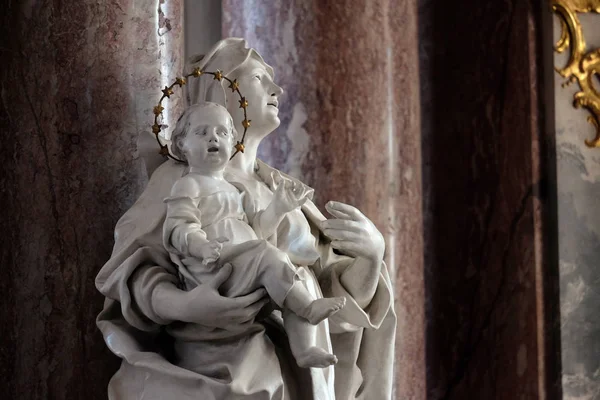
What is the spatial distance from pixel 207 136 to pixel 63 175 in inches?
29.8

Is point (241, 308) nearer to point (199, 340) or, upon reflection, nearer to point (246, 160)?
point (199, 340)

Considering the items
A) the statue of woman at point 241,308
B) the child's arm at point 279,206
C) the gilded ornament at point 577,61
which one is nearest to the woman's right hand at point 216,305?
the statue of woman at point 241,308

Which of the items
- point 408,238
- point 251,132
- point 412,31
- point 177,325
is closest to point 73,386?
point 177,325

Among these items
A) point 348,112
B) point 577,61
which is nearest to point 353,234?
point 348,112

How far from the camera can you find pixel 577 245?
15.6 feet

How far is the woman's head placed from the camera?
3361 mm

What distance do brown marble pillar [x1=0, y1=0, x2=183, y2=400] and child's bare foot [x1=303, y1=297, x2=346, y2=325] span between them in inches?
36.8

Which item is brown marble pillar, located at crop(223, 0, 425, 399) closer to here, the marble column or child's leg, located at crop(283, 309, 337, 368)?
the marble column

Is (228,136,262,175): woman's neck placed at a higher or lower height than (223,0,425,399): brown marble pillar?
lower

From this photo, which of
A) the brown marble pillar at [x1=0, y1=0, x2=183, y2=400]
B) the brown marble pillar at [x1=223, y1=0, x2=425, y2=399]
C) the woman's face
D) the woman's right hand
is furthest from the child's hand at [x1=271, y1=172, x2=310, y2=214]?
the brown marble pillar at [x1=223, y1=0, x2=425, y2=399]

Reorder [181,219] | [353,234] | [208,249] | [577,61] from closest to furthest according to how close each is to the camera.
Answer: [208,249] < [181,219] < [353,234] < [577,61]

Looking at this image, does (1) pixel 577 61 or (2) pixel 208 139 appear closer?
(2) pixel 208 139

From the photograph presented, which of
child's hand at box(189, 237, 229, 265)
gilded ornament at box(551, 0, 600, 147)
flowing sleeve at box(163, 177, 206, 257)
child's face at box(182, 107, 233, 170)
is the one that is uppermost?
gilded ornament at box(551, 0, 600, 147)

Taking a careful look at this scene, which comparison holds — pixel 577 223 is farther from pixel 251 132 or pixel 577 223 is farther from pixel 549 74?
pixel 251 132
